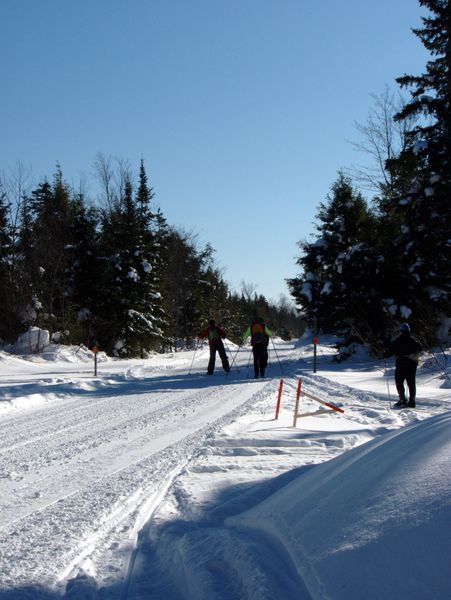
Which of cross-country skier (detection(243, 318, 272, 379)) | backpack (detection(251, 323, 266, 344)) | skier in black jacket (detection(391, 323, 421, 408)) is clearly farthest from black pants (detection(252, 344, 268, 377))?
skier in black jacket (detection(391, 323, 421, 408))

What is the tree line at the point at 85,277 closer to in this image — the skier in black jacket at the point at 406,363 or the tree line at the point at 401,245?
the tree line at the point at 401,245

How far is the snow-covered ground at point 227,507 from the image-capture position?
2906mm

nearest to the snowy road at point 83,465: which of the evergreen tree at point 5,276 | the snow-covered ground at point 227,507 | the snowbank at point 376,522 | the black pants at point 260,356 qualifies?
the snow-covered ground at point 227,507

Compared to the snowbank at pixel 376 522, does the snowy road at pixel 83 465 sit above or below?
below

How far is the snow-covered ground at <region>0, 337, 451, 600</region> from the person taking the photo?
9.53 ft

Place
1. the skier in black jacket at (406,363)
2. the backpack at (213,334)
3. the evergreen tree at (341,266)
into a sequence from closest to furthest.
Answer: the skier in black jacket at (406,363) → the backpack at (213,334) → the evergreen tree at (341,266)

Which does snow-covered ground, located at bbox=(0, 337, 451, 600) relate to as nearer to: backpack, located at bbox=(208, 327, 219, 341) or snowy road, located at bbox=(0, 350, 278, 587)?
snowy road, located at bbox=(0, 350, 278, 587)

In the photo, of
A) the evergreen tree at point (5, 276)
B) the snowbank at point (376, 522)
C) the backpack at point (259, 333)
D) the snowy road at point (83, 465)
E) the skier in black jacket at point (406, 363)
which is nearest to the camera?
the snowbank at point (376, 522)

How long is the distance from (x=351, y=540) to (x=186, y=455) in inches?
182

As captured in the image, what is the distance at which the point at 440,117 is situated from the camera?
62.2ft

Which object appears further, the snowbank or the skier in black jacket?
the skier in black jacket

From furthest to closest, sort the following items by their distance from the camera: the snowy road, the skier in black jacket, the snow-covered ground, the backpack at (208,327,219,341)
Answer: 1. the backpack at (208,327,219,341)
2. the skier in black jacket
3. the snowy road
4. the snow-covered ground

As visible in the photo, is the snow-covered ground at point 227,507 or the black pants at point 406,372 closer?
the snow-covered ground at point 227,507

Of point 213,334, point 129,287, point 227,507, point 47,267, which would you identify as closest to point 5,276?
point 47,267
